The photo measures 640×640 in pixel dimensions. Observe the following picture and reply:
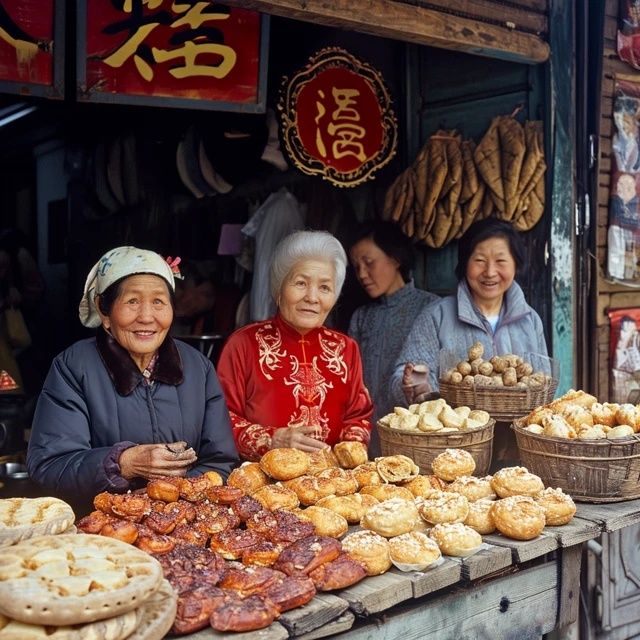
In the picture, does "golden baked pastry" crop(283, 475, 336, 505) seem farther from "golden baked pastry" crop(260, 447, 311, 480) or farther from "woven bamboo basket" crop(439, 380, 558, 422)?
"woven bamboo basket" crop(439, 380, 558, 422)

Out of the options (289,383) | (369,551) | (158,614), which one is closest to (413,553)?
(369,551)

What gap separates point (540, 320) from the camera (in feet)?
14.8

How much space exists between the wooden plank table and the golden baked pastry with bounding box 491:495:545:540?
3 cm

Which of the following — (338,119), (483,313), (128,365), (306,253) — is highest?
(338,119)

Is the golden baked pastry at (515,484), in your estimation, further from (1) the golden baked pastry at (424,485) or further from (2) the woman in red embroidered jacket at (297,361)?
(2) the woman in red embroidered jacket at (297,361)

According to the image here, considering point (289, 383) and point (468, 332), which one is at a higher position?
point (468, 332)

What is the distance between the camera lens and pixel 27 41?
3662 millimetres

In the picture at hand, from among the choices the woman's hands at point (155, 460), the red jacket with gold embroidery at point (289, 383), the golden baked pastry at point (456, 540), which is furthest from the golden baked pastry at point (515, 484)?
the red jacket with gold embroidery at point (289, 383)

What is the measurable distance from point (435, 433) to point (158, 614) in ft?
4.97

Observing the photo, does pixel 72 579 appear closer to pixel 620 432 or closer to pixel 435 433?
pixel 435 433

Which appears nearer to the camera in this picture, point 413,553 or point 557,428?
point 413,553

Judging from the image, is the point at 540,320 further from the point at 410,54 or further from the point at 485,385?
the point at 410,54

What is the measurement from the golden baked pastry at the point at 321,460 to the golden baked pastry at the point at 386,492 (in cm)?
23

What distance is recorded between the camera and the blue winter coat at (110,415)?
275cm
